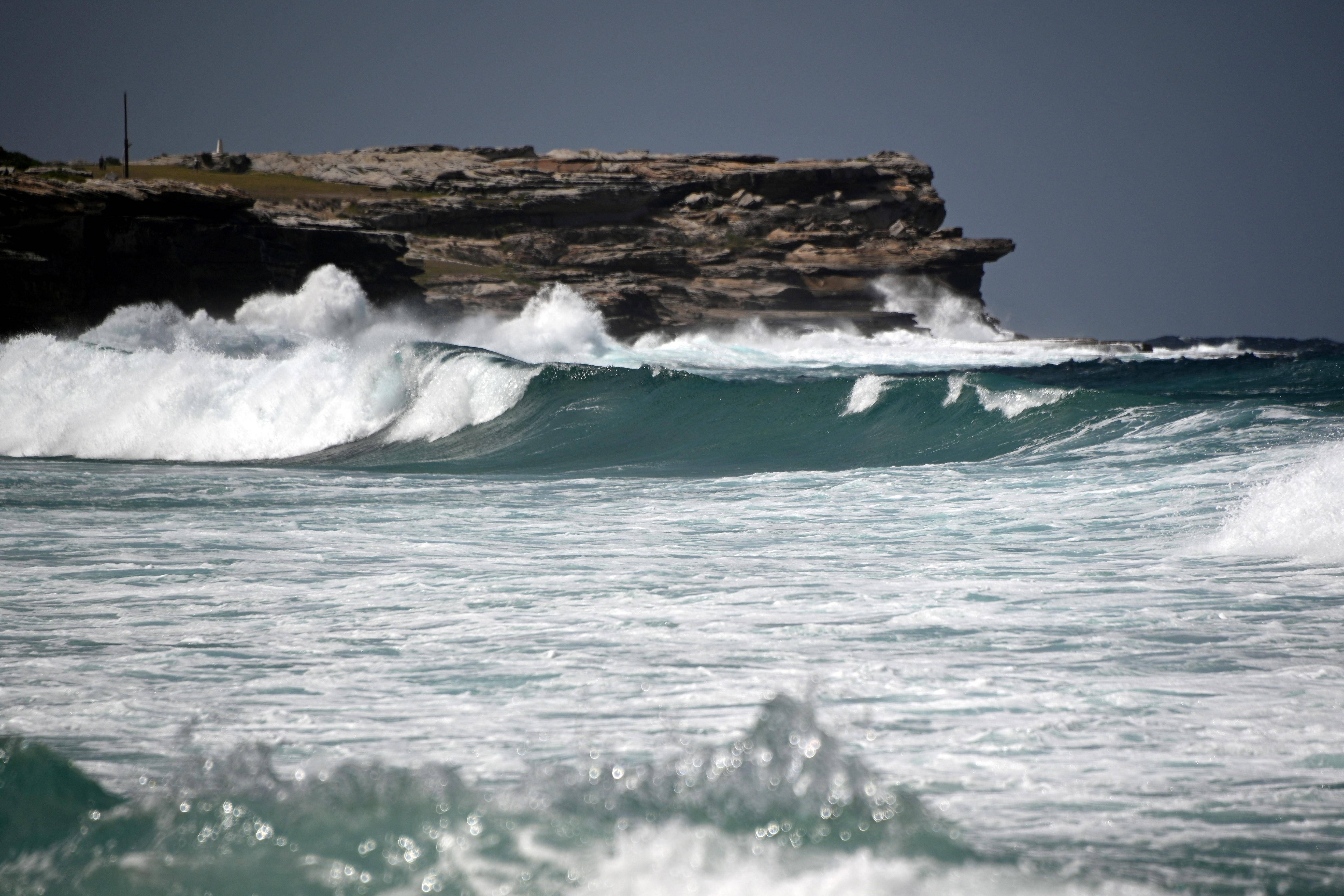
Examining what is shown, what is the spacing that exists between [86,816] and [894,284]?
61.6m

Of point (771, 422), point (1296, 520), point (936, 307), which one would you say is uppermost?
point (936, 307)

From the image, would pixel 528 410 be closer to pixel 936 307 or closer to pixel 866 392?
pixel 866 392

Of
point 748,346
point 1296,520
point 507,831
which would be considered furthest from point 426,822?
point 748,346

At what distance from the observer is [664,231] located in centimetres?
6706

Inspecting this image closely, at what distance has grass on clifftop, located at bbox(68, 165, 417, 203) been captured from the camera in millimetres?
68688

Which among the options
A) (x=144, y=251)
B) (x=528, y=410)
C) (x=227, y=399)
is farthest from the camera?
(x=144, y=251)

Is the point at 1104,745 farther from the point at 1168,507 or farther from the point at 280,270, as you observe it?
the point at 280,270

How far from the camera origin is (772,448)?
503 inches

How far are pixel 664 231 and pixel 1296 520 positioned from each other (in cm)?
6273

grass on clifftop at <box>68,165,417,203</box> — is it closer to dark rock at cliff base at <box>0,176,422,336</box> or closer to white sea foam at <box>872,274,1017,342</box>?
dark rock at cliff base at <box>0,176,422,336</box>

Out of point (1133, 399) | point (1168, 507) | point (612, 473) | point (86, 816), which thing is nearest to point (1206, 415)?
point (1133, 399)

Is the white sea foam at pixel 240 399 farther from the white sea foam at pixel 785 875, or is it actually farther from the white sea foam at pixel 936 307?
the white sea foam at pixel 936 307

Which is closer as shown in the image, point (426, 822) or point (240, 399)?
point (426, 822)

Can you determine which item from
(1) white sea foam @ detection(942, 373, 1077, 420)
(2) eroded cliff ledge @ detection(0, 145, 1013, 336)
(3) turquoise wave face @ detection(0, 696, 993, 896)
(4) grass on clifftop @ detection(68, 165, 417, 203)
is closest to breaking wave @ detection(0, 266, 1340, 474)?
(1) white sea foam @ detection(942, 373, 1077, 420)
